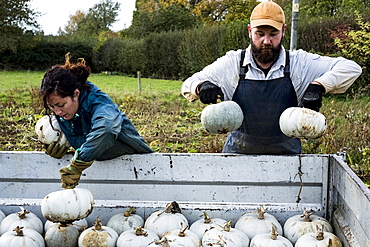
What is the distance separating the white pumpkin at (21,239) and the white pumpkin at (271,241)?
1.24 meters

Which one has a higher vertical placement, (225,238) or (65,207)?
(65,207)

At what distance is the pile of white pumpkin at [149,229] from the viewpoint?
7.87 feet

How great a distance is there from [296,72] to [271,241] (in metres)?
1.38

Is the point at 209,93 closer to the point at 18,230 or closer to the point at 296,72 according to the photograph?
the point at 296,72

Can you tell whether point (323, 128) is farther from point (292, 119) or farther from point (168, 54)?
point (168, 54)

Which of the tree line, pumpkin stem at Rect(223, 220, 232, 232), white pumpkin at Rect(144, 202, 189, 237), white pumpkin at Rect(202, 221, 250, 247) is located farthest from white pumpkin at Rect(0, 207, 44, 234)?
the tree line

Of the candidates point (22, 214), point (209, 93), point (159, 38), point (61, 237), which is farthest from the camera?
point (159, 38)

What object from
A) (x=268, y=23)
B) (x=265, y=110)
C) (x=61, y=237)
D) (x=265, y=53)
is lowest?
(x=61, y=237)

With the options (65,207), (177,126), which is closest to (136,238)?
(65,207)

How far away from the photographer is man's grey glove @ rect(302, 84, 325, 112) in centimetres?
283

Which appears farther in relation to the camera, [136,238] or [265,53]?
[265,53]

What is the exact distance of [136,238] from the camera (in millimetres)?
2426

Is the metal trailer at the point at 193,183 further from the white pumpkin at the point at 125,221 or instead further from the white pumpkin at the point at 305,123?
the white pumpkin at the point at 305,123

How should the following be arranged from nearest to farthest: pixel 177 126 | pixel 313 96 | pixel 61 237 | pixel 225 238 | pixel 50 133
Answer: pixel 225 238
pixel 61 237
pixel 313 96
pixel 50 133
pixel 177 126
